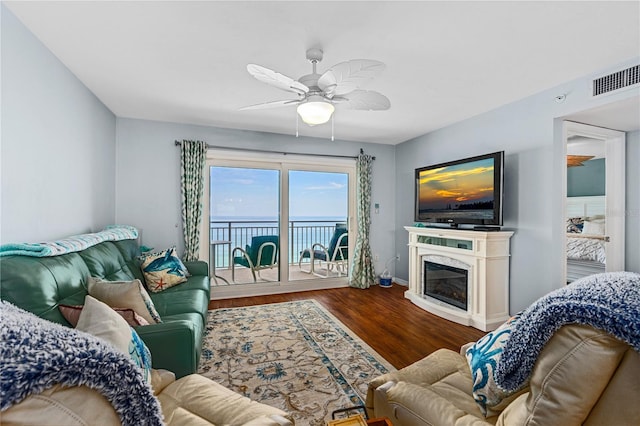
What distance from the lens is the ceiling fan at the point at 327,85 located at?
1.81 m

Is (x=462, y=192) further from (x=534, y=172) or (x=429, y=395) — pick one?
(x=429, y=395)

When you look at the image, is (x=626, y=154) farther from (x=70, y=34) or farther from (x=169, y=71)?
(x=70, y=34)

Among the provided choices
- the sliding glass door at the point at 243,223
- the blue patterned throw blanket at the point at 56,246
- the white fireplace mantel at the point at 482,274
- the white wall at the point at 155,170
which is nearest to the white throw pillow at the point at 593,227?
the white fireplace mantel at the point at 482,274

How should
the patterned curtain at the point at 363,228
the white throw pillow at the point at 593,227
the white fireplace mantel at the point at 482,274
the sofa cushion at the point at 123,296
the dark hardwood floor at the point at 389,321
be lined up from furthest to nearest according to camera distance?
1. the patterned curtain at the point at 363,228
2. the white throw pillow at the point at 593,227
3. the white fireplace mantel at the point at 482,274
4. the dark hardwood floor at the point at 389,321
5. the sofa cushion at the point at 123,296

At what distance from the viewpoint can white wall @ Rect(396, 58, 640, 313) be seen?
2.83 m

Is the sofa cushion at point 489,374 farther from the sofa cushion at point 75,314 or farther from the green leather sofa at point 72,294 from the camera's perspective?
the sofa cushion at point 75,314

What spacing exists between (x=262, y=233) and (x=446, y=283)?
265 cm

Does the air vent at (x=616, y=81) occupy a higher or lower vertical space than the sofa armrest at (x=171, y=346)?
higher

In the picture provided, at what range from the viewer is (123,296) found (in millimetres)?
Answer: 1738

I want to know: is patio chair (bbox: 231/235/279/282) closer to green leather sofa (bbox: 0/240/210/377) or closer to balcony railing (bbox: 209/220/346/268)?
balcony railing (bbox: 209/220/346/268)

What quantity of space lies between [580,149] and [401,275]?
2960mm

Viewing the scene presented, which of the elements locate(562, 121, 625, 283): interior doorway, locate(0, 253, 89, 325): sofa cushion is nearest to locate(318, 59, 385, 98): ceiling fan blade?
locate(0, 253, 89, 325): sofa cushion

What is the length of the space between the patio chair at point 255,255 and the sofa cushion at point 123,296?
2552 mm

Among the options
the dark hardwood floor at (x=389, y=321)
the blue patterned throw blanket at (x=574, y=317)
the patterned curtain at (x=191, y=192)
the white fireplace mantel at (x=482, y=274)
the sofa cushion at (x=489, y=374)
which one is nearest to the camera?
the blue patterned throw blanket at (x=574, y=317)
